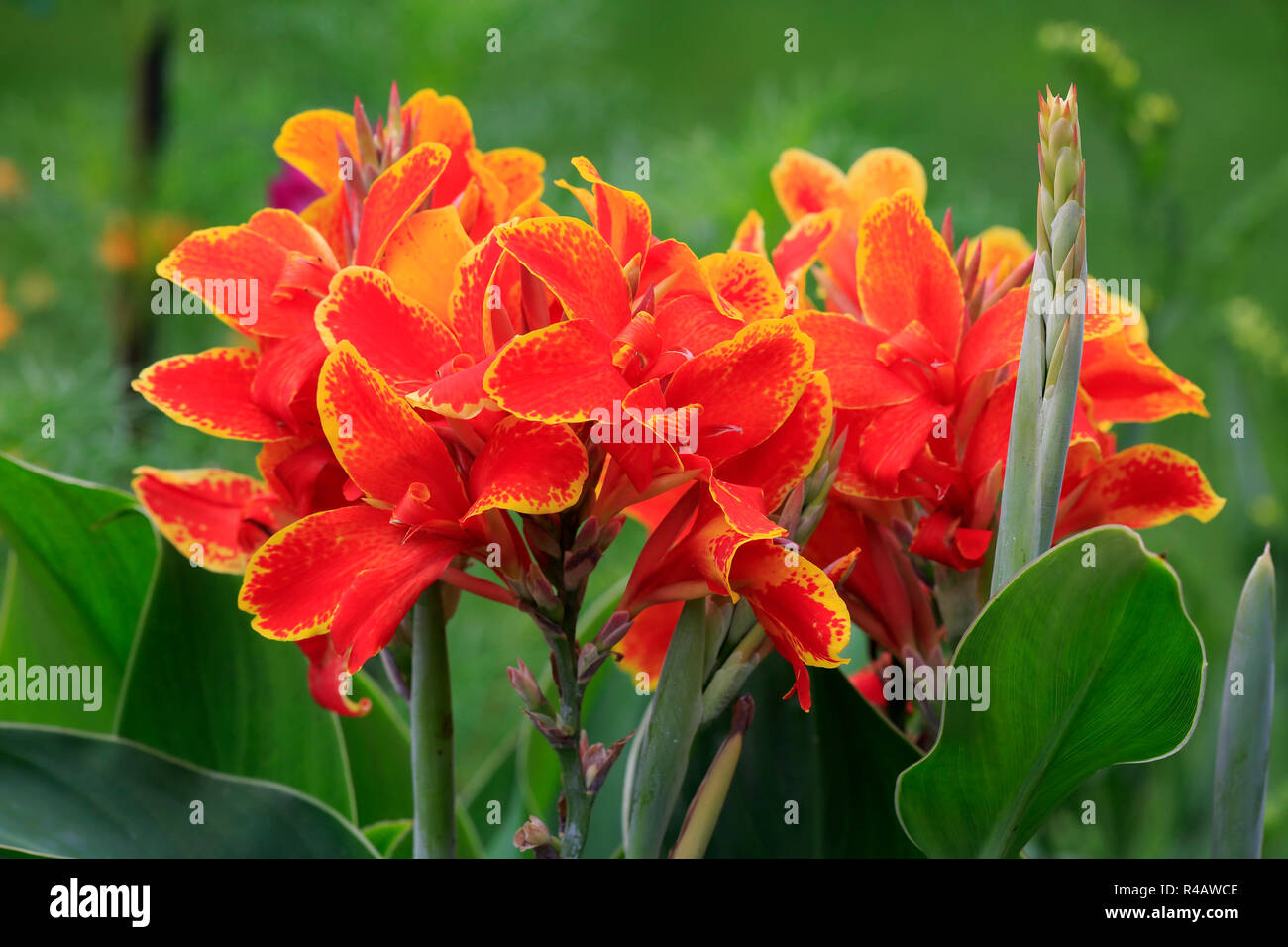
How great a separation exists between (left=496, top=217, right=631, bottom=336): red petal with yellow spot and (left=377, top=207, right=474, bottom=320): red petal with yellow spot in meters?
0.04

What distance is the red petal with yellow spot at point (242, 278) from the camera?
0.83 feet

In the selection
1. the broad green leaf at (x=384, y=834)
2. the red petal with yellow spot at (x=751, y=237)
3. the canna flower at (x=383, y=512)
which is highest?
the red petal with yellow spot at (x=751, y=237)

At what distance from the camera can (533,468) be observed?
22 cm

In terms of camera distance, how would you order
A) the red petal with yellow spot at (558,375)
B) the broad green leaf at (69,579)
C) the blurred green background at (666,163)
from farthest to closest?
the blurred green background at (666,163), the broad green leaf at (69,579), the red petal with yellow spot at (558,375)

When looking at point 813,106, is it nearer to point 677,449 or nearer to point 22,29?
point 677,449

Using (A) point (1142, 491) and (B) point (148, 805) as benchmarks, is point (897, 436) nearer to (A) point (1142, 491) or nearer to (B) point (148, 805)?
(A) point (1142, 491)

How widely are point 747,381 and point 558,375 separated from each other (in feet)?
0.14

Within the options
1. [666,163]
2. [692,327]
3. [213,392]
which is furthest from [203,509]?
[666,163]

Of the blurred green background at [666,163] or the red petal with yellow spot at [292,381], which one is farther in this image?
the blurred green background at [666,163]

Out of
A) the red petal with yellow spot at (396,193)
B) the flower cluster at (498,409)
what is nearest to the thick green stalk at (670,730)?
the flower cluster at (498,409)

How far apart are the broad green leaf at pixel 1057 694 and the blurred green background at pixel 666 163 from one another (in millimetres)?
67

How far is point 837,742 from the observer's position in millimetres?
298

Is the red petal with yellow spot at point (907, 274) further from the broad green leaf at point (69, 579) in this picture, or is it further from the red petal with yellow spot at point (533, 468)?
the broad green leaf at point (69, 579)
